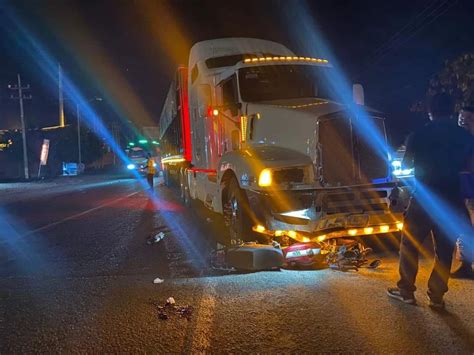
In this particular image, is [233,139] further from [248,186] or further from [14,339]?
[14,339]

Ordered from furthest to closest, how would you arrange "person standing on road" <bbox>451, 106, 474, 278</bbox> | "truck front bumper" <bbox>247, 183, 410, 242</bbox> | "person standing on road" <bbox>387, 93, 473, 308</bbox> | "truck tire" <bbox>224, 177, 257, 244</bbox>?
"truck tire" <bbox>224, 177, 257, 244</bbox> < "truck front bumper" <bbox>247, 183, 410, 242</bbox> < "person standing on road" <bbox>451, 106, 474, 278</bbox> < "person standing on road" <bbox>387, 93, 473, 308</bbox>

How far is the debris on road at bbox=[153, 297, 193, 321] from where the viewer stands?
4.37m

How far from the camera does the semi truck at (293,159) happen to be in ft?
18.8

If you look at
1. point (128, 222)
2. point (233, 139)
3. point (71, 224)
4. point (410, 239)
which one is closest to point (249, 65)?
point (233, 139)

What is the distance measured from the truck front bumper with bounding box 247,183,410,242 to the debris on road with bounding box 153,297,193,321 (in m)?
1.71

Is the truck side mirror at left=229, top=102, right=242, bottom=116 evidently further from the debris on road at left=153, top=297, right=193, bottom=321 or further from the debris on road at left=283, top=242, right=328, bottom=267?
the debris on road at left=153, top=297, right=193, bottom=321

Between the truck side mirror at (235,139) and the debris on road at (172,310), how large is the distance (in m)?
3.36

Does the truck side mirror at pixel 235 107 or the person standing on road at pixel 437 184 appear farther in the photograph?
the truck side mirror at pixel 235 107

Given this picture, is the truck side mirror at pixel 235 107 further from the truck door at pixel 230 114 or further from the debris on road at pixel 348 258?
the debris on road at pixel 348 258

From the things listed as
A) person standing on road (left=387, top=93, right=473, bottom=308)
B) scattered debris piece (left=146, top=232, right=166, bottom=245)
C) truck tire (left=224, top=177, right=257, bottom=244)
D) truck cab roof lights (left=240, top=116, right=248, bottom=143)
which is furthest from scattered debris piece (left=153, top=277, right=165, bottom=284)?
person standing on road (left=387, top=93, right=473, bottom=308)

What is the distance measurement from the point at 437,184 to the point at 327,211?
61.9 inches

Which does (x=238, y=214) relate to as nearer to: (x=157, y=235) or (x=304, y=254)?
(x=304, y=254)

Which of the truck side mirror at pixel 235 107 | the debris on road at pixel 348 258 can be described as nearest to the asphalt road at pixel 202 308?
the debris on road at pixel 348 258

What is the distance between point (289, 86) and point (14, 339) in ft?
17.9
